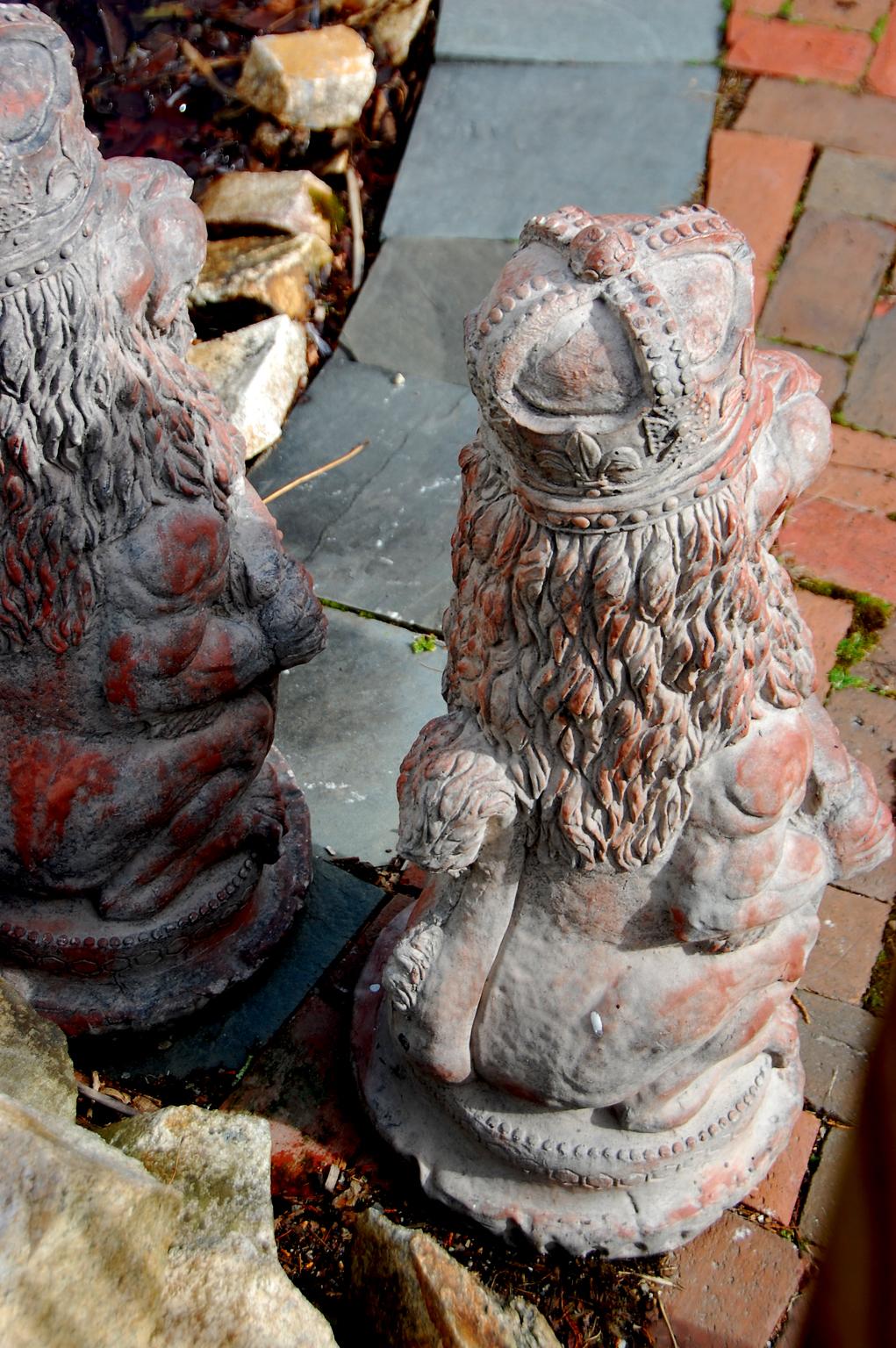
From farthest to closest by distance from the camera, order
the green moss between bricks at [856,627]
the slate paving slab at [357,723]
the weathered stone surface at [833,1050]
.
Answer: the green moss between bricks at [856,627]
the slate paving slab at [357,723]
the weathered stone surface at [833,1050]

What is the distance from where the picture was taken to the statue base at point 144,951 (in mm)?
2711

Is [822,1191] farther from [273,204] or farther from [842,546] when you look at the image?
[273,204]

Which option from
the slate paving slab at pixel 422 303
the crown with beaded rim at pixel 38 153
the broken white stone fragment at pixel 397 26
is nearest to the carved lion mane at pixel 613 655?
the crown with beaded rim at pixel 38 153

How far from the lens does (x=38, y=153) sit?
191 cm

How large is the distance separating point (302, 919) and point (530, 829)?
126 centimetres

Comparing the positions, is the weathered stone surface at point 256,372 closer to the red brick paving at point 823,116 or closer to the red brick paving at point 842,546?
the red brick paving at point 842,546

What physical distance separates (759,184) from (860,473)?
4.80 feet

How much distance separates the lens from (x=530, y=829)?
79.9 inches

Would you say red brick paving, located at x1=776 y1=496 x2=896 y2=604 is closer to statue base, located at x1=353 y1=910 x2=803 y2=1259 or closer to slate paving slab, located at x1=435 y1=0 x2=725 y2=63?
statue base, located at x1=353 y1=910 x2=803 y2=1259

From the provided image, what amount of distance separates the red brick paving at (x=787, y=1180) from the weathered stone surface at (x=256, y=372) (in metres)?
2.72

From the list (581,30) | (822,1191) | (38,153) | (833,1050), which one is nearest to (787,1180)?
(822,1191)

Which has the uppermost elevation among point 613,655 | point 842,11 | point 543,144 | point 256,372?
point 613,655

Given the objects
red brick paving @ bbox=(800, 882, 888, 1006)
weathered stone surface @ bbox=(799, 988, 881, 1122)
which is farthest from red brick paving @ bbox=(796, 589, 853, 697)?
weathered stone surface @ bbox=(799, 988, 881, 1122)

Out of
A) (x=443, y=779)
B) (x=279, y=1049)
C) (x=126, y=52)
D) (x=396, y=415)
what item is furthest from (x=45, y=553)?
(x=126, y=52)
